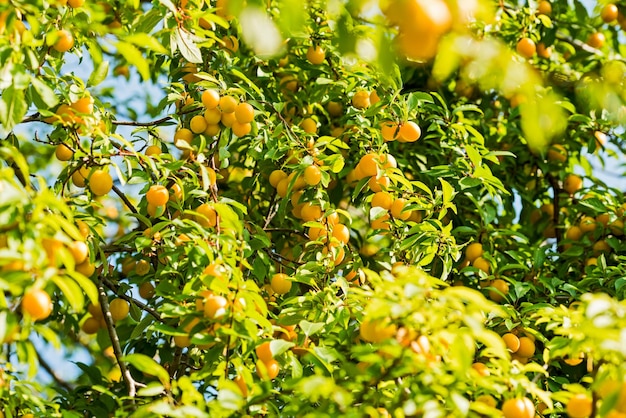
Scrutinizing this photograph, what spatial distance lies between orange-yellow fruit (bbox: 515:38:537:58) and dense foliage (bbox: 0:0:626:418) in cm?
1

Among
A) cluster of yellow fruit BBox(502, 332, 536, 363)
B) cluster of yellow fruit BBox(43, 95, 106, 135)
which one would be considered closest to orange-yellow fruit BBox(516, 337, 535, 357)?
cluster of yellow fruit BBox(502, 332, 536, 363)

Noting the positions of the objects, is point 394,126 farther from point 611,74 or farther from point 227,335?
point 611,74

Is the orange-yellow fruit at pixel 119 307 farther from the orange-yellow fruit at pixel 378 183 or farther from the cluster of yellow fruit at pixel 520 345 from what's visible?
the cluster of yellow fruit at pixel 520 345

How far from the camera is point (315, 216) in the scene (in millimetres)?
2115

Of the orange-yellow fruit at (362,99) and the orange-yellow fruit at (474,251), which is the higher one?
the orange-yellow fruit at (362,99)

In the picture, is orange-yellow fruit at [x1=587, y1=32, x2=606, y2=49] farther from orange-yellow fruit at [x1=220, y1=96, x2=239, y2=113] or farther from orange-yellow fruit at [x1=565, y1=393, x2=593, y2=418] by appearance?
orange-yellow fruit at [x1=565, y1=393, x2=593, y2=418]

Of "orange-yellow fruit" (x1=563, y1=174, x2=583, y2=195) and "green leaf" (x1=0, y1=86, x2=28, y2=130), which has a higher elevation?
"green leaf" (x1=0, y1=86, x2=28, y2=130)

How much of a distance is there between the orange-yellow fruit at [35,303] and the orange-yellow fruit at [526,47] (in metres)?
2.18

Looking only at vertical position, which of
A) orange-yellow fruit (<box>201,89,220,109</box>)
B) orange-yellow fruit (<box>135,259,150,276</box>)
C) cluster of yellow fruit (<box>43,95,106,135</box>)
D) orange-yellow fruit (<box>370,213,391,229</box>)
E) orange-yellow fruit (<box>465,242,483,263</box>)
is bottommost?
orange-yellow fruit (<box>465,242,483,263</box>)

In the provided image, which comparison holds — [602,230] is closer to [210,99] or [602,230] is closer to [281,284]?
[281,284]

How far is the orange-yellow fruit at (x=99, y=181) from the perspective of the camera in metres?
1.89

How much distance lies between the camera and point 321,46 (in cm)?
254

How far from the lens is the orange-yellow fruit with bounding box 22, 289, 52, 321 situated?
1262 mm

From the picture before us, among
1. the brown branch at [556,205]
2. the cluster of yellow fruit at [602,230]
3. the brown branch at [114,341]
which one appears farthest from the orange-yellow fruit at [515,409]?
the brown branch at [556,205]
